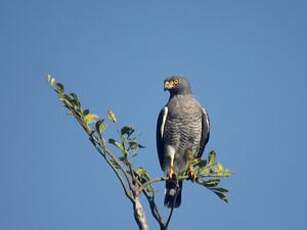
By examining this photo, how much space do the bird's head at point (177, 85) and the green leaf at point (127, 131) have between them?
4816mm

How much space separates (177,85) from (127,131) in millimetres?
4910

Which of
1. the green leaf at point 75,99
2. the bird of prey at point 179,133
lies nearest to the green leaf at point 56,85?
the green leaf at point 75,99

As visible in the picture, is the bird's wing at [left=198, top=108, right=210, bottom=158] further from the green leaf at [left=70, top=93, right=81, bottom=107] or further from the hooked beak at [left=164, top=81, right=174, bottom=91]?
the green leaf at [left=70, top=93, right=81, bottom=107]

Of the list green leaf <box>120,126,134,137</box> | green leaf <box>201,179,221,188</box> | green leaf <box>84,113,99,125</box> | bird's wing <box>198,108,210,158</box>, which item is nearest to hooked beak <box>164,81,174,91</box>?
bird's wing <box>198,108,210,158</box>

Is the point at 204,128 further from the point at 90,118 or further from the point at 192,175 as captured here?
the point at 90,118

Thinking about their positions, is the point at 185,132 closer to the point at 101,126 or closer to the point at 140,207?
the point at 101,126

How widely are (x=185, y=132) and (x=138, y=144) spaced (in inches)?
176

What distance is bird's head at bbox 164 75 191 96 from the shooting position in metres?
8.76

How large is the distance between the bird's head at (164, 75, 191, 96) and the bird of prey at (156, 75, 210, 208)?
3.2 inches


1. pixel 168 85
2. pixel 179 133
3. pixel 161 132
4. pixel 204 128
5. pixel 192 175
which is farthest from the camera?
pixel 168 85

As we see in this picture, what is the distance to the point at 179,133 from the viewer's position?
27.2 ft

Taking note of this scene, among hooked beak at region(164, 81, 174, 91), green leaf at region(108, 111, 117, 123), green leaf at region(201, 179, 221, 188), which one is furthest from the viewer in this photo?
hooked beak at region(164, 81, 174, 91)

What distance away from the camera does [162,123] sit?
8414 mm

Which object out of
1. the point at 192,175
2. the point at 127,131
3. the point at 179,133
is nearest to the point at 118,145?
the point at 127,131
